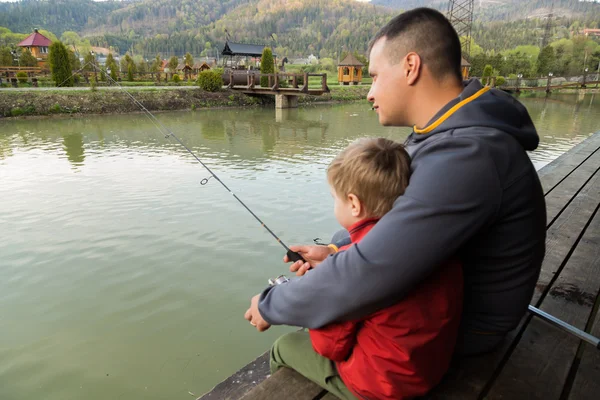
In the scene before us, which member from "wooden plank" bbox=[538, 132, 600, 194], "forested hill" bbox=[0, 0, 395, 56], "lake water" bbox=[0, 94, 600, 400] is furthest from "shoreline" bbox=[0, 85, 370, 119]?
"forested hill" bbox=[0, 0, 395, 56]

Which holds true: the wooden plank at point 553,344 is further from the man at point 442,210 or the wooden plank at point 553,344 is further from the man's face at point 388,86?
the man's face at point 388,86

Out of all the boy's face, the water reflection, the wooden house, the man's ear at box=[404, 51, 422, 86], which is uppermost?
the wooden house

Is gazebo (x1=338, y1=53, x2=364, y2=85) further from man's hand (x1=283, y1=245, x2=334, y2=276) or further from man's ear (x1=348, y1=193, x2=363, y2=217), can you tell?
man's ear (x1=348, y1=193, x2=363, y2=217)

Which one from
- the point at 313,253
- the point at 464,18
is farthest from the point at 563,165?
the point at 464,18

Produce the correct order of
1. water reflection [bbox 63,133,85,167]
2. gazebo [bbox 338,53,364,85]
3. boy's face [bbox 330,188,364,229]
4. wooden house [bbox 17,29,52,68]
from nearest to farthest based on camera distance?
boy's face [bbox 330,188,364,229], water reflection [bbox 63,133,85,167], gazebo [bbox 338,53,364,85], wooden house [bbox 17,29,52,68]

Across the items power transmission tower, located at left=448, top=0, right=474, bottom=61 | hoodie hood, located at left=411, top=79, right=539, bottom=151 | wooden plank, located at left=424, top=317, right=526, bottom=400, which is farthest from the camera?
power transmission tower, located at left=448, top=0, right=474, bottom=61

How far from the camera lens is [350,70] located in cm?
3500

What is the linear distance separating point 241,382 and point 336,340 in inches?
24.6

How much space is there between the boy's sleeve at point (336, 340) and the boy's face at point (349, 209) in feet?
0.95

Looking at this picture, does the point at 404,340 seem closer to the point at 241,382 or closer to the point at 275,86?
the point at 241,382

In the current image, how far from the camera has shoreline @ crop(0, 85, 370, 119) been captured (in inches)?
634

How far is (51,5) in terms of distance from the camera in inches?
6969

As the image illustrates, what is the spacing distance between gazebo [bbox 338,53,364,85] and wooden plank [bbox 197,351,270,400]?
3552cm

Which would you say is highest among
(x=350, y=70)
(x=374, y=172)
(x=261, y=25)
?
(x=261, y=25)
